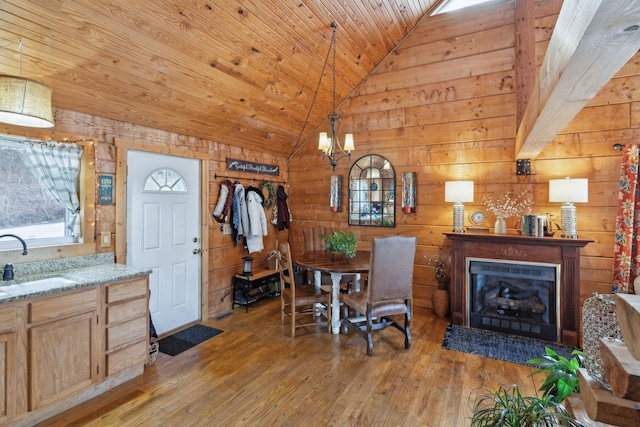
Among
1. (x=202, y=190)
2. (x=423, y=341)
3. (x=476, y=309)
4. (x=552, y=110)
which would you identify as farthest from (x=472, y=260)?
(x=202, y=190)

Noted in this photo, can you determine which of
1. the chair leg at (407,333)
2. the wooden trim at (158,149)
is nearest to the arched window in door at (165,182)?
the wooden trim at (158,149)

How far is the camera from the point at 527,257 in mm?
3383

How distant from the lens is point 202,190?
3.85 meters

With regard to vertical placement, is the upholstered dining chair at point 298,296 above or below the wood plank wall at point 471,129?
below

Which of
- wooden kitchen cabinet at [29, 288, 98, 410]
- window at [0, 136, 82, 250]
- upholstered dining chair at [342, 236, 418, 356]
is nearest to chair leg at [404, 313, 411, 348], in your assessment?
upholstered dining chair at [342, 236, 418, 356]

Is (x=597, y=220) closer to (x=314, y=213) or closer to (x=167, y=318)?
(x=314, y=213)

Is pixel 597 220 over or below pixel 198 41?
below

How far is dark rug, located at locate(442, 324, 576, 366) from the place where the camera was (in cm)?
299

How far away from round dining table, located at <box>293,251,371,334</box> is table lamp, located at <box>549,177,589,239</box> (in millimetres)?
2002

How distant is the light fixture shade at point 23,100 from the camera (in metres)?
1.90

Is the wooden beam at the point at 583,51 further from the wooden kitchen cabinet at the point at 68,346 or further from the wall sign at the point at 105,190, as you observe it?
the wall sign at the point at 105,190

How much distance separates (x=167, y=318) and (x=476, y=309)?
3.46 meters

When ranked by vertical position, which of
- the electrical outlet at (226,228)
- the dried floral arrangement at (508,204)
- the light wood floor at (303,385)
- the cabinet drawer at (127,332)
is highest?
the dried floral arrangement at (508,204)

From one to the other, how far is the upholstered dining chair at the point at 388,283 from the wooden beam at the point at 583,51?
4.91 ft
